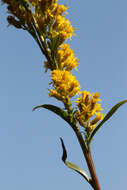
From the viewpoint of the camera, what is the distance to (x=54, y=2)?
13.8 ft

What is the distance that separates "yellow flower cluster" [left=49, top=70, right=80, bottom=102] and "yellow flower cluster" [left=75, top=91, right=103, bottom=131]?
155mm

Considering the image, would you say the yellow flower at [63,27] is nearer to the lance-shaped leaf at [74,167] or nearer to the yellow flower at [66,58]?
the yellow flower at [66,58]

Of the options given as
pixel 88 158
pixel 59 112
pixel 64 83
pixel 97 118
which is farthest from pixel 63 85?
pixel 88 158

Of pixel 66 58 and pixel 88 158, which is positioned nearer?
pixel 88 158

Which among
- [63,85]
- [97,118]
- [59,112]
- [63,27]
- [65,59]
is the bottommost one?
[97,118]

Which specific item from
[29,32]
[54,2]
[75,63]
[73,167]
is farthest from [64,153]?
[54,2]

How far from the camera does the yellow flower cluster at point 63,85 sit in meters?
3.68

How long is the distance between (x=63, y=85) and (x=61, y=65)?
41cm

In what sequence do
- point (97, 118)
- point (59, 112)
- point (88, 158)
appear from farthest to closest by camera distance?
point (97, 118) < point (59, 112) < point (88, 158)

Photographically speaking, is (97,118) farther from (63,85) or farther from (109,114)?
(63,85)

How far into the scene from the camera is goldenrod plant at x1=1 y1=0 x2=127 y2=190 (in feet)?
11.6

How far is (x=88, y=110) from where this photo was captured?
3.59 metres

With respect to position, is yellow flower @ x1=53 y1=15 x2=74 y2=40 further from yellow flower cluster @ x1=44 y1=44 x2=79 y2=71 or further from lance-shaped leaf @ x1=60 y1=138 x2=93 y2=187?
lance-shaped leaf @ x1=60 y1=138 x2=93 y2=187

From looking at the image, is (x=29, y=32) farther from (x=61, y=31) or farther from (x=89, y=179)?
(x=89, y=179)
